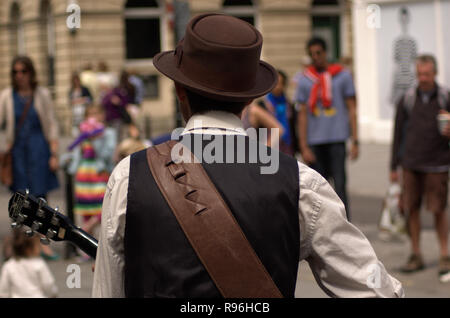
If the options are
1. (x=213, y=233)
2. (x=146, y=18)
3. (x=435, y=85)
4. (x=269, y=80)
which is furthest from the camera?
(x=146, y=18)

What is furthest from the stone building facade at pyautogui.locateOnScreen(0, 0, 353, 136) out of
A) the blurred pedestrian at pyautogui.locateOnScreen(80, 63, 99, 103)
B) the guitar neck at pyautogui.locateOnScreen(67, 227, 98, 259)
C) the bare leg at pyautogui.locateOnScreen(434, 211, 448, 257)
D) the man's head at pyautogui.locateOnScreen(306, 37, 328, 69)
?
the guitar neck at pyautogui.locateOnScreen(67, 227, 98, 259)

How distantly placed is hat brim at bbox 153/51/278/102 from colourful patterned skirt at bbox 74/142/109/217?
20.0 ft

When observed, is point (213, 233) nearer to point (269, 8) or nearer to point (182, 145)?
point (182, 145)

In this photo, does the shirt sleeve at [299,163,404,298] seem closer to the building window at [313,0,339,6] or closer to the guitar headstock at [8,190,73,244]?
the guitar headstock at [8,190,73,244]

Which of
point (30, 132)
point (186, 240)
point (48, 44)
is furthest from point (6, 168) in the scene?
point (48, 44)

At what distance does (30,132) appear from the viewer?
865 centimetres

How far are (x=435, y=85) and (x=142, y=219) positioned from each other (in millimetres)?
5908

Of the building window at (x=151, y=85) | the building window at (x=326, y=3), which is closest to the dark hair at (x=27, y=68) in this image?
the building window at (x=151, y=85)

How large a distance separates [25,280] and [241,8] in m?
22.2

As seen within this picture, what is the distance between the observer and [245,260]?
2.48m

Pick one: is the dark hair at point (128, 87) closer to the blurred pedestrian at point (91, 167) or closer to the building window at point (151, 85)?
the building window at point (151, 85)

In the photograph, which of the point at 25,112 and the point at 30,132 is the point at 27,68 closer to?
the point at 25,112

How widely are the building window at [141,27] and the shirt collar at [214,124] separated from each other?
24702 millimetres
